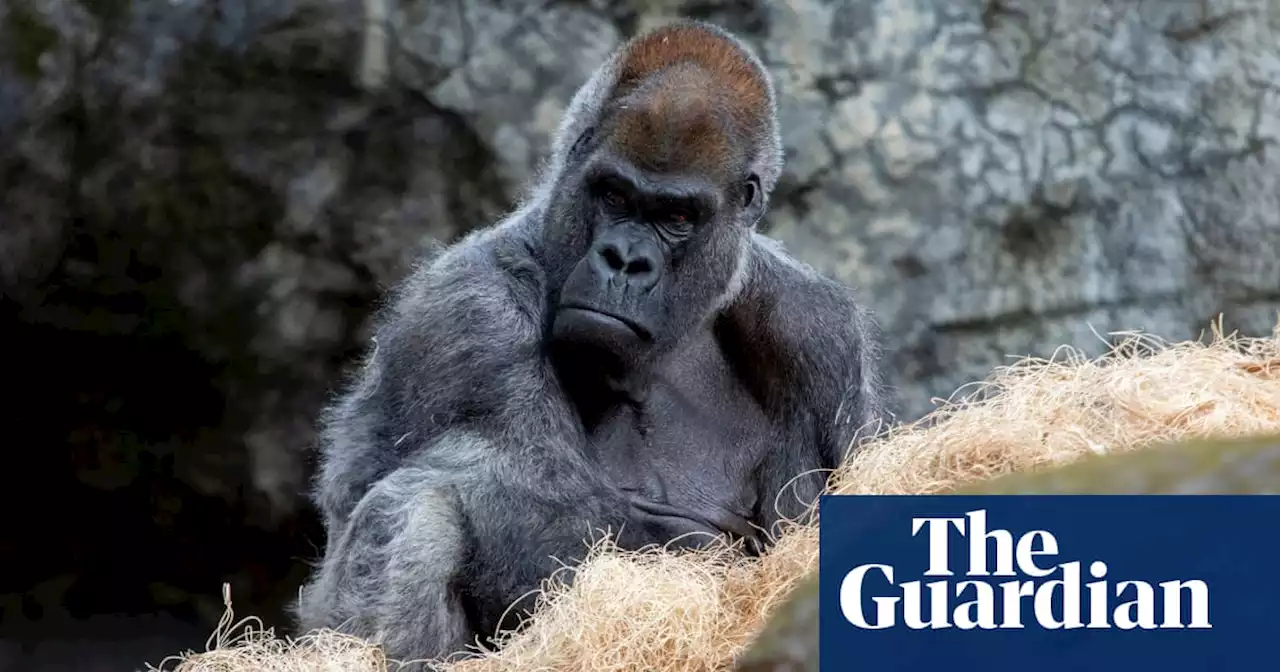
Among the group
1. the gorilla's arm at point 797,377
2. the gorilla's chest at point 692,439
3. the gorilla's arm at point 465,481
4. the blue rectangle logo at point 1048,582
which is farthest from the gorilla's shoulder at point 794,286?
the blue rectangle logo at point 1048,582

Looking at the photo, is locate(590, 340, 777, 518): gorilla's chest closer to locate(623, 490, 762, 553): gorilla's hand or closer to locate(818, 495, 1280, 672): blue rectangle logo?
locate(623, 490, 762, 553): gorilla's hand

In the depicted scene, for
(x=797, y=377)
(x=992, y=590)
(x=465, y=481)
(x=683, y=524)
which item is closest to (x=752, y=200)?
(x=797, y=377)

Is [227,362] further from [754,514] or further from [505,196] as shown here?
[754,514]

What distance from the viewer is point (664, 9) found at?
18.2ft

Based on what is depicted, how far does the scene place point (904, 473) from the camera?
10.2 ft

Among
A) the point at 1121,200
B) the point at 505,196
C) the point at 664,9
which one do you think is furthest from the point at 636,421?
the point at 1121,200

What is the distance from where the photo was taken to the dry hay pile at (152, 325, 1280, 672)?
2963mm

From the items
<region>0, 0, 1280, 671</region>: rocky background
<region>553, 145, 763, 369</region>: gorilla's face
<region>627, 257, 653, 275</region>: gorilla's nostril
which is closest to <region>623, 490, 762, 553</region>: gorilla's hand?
<region>553, 145, 763, 369</region>: gorilla's face

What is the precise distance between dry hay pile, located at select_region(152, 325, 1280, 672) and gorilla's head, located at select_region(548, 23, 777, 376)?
1.91 feet

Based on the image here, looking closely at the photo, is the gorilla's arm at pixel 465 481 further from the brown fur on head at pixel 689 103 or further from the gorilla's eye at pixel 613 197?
the brown fur on head at pixel 689 103

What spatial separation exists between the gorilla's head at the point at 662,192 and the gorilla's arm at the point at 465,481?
0.49 feet

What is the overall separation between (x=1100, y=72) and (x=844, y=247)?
1.06 metres

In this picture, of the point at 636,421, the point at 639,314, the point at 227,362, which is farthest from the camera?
the point at 227,362

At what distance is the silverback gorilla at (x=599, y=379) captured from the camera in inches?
142
